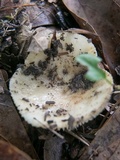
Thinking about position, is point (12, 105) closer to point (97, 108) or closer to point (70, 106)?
point (70, 106)

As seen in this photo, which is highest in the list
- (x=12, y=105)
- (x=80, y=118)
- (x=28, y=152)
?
(x=80, y=118)

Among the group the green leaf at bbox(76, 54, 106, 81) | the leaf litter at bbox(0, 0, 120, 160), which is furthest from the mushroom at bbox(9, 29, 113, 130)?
the green leaf at bbox(76, 54, 106, 81)

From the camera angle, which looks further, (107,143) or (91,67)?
(107,143)

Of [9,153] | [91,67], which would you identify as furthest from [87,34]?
[9,153]

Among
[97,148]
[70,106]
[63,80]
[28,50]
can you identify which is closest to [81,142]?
[97,148]

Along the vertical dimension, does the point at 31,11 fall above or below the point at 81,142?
above

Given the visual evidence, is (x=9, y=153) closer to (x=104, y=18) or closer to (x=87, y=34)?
(x=87, y=34)

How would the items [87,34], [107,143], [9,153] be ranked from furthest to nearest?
[87,34]
[107,143]
[9,153]
